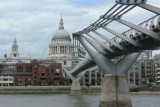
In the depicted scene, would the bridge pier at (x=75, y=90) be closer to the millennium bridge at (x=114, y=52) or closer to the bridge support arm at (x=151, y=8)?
the millennium bridge at (x=114, y=52)

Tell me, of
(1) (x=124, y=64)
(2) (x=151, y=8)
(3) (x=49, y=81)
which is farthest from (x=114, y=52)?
(3) (x=49, y=81)

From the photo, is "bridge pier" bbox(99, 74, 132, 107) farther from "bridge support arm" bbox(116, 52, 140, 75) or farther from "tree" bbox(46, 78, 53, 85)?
"tree" bbox(46, 78, 53, 85)

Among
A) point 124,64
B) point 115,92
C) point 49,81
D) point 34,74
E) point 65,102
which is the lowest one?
point 65,102

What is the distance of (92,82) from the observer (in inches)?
6668

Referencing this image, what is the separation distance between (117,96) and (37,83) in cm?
10750

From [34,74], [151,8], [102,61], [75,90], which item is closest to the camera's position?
[151,8]

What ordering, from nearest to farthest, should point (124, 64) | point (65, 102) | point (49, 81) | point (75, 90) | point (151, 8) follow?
1. point (151, 8)
2. point (124, 64)
3. point (65, 102)
4. point (75, 90)
5. point (49, 81)

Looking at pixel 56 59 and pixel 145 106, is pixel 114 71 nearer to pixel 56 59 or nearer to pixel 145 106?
pixel 145 106

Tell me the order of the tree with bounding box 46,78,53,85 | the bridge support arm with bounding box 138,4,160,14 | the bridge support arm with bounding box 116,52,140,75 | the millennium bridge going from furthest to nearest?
the tree with bounding box 46,78,53,85, the bridge support arm with bounding box 116,52,140,75, the millennium bridge, the bridge support arm with bounding box 138,4,160,14

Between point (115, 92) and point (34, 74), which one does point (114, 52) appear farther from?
point (34, 74)

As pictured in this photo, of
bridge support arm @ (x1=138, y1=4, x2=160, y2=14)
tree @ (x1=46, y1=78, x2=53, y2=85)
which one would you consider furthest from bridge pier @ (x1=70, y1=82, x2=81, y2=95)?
bridge support arm @ (x1=138, y1=4, x2=160, y2=14)

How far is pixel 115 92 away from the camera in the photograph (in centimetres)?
4775

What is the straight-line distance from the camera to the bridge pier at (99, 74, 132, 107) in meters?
47.5

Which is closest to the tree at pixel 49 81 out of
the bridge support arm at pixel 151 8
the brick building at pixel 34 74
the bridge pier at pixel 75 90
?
the brick building at pixel 34 74
